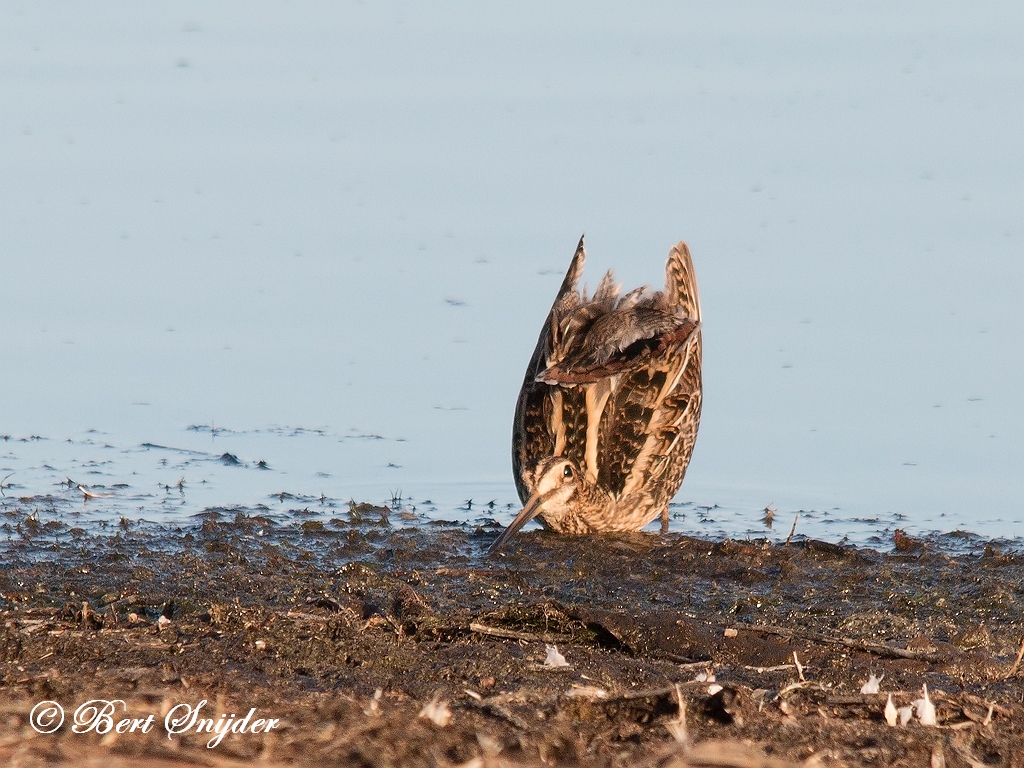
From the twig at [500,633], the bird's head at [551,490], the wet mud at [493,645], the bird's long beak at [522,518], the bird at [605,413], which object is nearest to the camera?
the wet mud at [493,645]

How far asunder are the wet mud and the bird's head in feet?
0.50

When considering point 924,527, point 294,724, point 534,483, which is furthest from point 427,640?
point 924,527

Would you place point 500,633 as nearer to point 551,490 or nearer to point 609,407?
point 551,490

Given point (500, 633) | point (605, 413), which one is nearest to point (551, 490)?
point (605, 413)

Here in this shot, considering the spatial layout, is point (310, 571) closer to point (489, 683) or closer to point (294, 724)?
point (489, 683)

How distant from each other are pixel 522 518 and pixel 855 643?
2.39 meters

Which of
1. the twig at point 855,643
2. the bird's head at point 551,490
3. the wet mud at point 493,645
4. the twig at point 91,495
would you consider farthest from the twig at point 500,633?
the twig at point 91,495

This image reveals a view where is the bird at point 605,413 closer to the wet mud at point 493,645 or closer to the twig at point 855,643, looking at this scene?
the wet mud at point 493,645

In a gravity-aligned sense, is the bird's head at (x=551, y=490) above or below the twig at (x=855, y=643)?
above

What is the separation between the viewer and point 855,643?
5746 mm

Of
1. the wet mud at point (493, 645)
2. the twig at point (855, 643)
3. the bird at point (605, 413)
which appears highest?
the bird at point (605, 413)

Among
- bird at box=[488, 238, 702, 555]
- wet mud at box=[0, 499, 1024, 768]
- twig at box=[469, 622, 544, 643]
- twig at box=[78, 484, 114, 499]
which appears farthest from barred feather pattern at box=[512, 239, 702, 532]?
twig at box=[469, 622, 544, 643]

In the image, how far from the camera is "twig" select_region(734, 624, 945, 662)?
5.72 meters

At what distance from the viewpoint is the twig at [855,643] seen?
5719 mm
